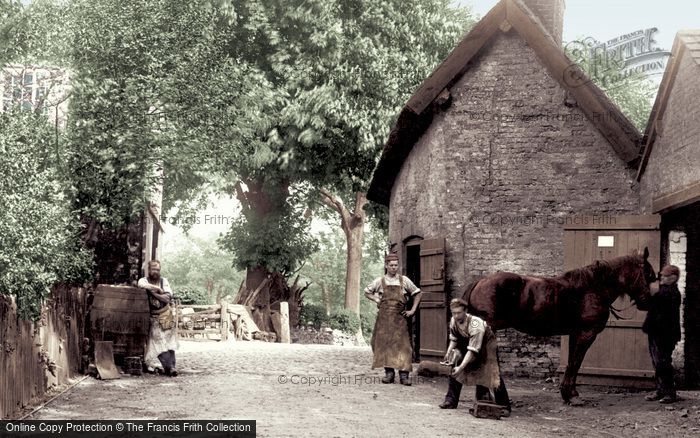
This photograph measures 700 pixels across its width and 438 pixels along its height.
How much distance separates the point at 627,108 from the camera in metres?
34.3

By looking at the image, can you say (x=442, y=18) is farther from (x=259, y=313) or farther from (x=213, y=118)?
(x=213, y=118)

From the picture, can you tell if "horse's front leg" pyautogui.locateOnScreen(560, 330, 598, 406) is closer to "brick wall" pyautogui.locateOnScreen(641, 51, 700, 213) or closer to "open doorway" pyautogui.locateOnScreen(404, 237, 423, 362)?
"brick wall" pyautogui.locateOnScreen(641, 51, 700, 213)

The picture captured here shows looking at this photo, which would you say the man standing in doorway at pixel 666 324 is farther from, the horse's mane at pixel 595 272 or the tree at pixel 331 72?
the tree at pixel 331 72

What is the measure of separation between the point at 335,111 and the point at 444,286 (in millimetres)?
9790

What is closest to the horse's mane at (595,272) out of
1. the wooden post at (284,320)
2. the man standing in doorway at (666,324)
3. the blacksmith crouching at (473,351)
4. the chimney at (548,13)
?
the man standing in doorway at (666,324)

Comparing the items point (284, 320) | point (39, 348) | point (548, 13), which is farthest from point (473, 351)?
point (284, 320)

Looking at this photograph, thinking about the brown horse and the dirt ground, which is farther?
the brown horse

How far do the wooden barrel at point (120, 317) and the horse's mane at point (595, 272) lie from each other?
6.10m

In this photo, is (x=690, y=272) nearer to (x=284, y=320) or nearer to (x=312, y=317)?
(x=284, y=320)

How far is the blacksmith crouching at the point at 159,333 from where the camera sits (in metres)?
13.9

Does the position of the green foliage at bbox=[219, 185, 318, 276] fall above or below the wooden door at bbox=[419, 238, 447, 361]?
above

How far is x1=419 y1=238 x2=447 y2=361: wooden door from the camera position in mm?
15758

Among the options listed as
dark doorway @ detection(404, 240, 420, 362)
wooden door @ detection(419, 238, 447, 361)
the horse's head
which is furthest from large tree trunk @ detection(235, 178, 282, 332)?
the horse's head

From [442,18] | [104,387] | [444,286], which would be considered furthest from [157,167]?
[442,18]
